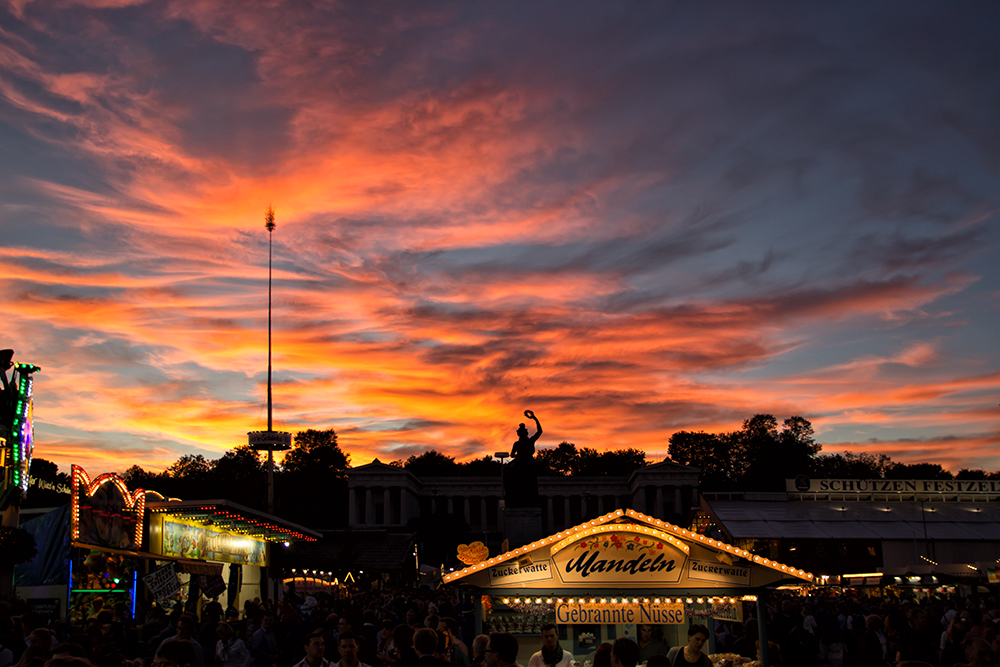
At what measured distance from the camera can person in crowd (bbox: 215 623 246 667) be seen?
44.3 feet

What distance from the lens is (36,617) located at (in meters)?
11.5

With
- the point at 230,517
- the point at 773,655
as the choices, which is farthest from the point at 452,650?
the point at 230,517

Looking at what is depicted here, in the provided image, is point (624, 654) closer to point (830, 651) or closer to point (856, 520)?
point (830, 651)

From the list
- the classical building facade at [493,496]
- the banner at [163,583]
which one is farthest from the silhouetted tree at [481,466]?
the banner at [163,583]

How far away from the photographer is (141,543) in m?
23.2

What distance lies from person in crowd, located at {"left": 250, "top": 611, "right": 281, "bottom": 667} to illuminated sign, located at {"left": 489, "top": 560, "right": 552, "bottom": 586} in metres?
3.84

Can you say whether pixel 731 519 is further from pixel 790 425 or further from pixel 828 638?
pixel 790 425

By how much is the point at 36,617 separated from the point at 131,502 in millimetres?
11931

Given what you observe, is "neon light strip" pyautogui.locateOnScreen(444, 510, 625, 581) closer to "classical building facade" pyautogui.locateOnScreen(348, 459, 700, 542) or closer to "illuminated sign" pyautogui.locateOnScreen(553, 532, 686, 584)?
"illuminated sign" pyautogui.locateOnScreen(553, 532, 686, 584)

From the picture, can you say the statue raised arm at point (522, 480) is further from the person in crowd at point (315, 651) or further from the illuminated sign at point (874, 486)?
the illuminated sign at point (874, 486)

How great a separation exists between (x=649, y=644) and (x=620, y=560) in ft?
4.30

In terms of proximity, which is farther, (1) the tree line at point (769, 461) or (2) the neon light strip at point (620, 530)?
(1) the tree line at point (769, 461)

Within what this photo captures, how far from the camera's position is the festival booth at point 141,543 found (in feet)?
68.5

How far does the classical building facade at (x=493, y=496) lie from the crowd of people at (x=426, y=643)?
92.3 metres
